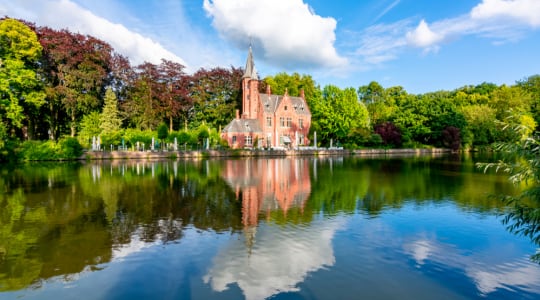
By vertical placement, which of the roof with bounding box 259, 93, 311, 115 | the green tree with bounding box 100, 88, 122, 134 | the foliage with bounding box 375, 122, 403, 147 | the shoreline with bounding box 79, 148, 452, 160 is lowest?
the shoreline with bounding box 79, 148, 452, 160

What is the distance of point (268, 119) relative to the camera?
57219 millimetres

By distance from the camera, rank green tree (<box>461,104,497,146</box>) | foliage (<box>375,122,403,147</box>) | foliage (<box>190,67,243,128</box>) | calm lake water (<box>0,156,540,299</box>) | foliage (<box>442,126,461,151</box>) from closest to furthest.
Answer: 1. calm lake water (<box>0,156,540,299</box>)
2. foliage (<box>375,122,403,147</box>)
3. foliage (<box>442,126,461,151</box>)
4. foliage (<box>190,67,243,128</box>)
5. green tree (<box>461,104,497,146</box>)

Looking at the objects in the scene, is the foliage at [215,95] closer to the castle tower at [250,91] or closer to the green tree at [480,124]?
the castle tower at [250,91]

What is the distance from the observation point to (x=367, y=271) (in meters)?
7.26

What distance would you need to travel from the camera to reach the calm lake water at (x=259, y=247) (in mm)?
6500

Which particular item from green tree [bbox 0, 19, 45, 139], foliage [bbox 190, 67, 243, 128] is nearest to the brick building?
foliage [bbox 190, 67, 243, 128]

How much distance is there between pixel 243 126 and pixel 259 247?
46.6 meters

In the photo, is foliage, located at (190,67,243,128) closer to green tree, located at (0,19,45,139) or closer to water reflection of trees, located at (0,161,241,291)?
green tree, located at (0,19,45,139)

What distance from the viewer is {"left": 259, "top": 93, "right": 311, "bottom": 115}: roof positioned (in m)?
57.8

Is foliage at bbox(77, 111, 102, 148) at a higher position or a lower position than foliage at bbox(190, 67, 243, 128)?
lower

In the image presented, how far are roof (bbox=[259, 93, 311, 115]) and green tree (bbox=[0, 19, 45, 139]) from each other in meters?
31.7

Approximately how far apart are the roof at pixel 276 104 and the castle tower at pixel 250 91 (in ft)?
4.64

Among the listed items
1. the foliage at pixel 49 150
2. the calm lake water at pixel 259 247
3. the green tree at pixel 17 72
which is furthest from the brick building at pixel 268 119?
the calm lake water at pixel 259 247

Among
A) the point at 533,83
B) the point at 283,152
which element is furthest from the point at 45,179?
the point at 533,83
